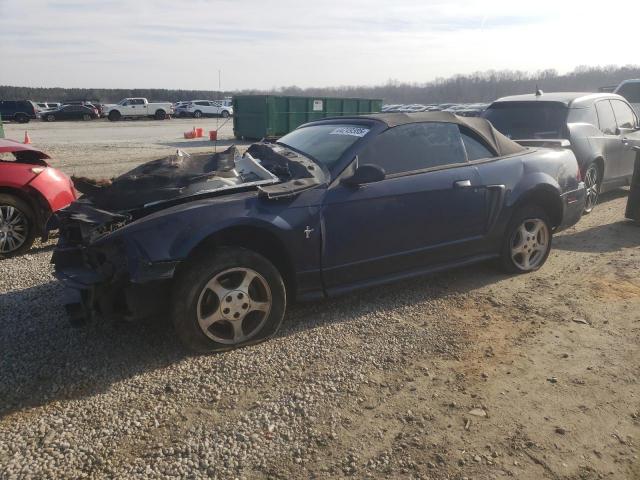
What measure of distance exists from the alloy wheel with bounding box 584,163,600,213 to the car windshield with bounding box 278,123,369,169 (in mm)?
4737

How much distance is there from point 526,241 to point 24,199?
17.8ft

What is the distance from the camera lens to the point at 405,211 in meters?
4.21

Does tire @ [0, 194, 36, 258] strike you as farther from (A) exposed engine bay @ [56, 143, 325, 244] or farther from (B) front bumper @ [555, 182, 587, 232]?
(B) front bumper @ [555, 182, 587, 232]

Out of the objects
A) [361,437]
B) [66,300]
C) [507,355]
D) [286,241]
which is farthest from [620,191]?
[66,300]

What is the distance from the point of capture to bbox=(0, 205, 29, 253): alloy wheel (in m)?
5.54

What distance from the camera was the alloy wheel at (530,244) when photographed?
5105 mm

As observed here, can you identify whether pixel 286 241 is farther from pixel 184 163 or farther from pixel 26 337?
pixel 26 337

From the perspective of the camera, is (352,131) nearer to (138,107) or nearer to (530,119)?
(530,119)

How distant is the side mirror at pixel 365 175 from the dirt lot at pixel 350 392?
1100 mm

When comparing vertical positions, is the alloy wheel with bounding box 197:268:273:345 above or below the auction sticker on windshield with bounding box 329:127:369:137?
below

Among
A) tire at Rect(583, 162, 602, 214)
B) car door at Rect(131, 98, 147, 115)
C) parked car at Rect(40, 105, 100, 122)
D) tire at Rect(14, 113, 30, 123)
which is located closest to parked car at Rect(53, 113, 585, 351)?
tire at Rect(583, 162, 602, 214)

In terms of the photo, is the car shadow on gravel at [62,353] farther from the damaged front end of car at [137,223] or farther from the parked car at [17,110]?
the parked car at [17,110]

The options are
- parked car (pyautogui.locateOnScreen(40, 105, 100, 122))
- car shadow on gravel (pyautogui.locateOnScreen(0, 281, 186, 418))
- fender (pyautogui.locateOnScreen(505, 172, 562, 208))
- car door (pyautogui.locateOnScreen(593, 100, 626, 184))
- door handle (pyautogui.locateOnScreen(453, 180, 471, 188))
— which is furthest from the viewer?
parked car (pyautogui.locateOnScreen(40, 105, 100, 122))

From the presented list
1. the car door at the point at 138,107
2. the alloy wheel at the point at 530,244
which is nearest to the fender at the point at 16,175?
the alloy wheel at the point at 530,244
